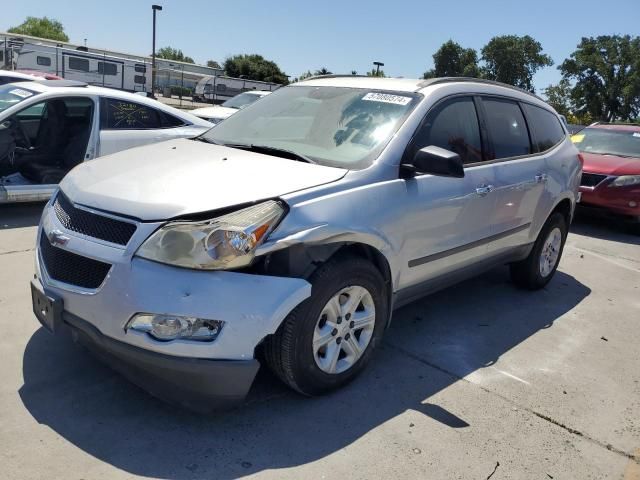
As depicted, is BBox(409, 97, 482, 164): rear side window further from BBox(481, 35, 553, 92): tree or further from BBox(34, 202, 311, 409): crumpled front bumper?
BBox(481, 35, 553, 92): tree

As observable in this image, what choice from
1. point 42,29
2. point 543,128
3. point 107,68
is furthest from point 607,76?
point 42,29

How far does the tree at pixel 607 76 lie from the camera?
51094 millimetres

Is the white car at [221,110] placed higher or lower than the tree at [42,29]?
lower

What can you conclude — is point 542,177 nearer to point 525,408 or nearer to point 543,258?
point 543,258

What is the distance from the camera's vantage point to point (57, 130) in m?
6.99

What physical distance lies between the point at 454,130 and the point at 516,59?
70.4 meters

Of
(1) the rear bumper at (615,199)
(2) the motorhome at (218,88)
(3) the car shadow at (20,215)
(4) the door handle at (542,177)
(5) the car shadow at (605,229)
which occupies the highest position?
(2) the motorhome at (218,88)

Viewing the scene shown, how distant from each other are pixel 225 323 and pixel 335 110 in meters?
1.89

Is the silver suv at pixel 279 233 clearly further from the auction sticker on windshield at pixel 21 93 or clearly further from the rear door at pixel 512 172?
the auction sticker on windshield at pixel 21 93

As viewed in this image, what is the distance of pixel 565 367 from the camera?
4.08m

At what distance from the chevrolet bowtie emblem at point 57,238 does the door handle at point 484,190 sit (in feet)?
8.78

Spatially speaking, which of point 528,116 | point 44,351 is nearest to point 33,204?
point 44,351

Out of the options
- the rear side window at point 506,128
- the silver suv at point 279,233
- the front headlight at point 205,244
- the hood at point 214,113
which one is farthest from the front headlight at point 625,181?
the front headlight at point 205,244

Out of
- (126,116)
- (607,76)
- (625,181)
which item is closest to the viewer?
(126,116)
